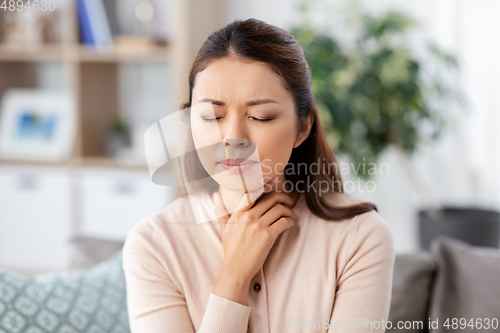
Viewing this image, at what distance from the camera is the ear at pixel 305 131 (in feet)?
2.59

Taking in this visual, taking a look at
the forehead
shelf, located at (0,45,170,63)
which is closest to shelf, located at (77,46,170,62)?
shelf, located at (0,45,170,63)

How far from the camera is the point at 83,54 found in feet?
8.42

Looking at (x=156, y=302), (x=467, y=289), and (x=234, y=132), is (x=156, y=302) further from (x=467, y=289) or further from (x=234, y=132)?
(x=467, y=289)

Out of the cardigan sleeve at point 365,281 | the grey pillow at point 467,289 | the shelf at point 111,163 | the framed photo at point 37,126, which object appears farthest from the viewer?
the framed photo at point 37,126

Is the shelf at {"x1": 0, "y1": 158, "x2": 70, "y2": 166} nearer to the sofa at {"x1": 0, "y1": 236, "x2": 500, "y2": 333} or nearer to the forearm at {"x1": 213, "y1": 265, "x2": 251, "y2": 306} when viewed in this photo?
the sofa at {"x1": 0, "y1": 236, "x2": 500, "y2": 333}

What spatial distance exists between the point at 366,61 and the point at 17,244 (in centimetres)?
223

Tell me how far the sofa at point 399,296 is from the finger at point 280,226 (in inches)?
20.0

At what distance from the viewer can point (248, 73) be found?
680 millimetres

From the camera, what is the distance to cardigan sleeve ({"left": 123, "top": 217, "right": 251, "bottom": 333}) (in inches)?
28.9

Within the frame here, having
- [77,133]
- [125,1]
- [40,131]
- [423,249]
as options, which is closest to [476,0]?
[423,249]

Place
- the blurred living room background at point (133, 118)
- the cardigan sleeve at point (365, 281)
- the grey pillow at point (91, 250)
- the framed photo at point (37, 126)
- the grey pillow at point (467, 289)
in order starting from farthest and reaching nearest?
the framed photo at point (37, 126) → the blurred living room background at point (133, 118) → the grey pillow at point (91, 250) → the grey pillow at point (467, 289) → the cardigan sleeve at point (365, 281)

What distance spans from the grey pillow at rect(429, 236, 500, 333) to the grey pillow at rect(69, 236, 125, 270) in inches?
37.0

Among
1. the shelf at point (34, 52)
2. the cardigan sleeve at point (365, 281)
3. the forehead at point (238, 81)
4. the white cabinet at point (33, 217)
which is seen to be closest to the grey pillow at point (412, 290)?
the cardigan sleeve at point (365, 281)

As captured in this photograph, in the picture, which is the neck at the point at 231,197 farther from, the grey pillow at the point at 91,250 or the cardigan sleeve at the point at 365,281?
the grey pillow at the point at 91,250
